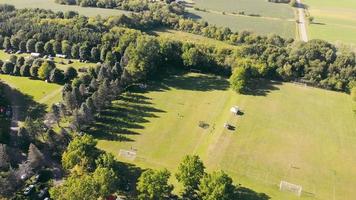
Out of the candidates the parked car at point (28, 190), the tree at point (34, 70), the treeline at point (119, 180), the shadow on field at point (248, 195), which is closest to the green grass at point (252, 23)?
the tree at point (34, 70)

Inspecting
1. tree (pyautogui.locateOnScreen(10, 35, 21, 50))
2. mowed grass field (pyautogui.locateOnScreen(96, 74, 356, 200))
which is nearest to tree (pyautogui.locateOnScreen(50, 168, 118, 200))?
mowed grass field (pyautogui.locateOnScreen(96, 74, 356, 200))

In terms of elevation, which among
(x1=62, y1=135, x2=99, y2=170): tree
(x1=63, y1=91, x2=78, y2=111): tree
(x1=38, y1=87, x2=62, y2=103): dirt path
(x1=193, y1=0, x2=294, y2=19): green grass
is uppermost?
(x1=193, y1=0, x2=294, y2=19): green grass

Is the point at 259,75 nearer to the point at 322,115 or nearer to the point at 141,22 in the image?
the point at 322,115

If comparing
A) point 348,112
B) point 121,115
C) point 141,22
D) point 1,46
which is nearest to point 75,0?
point 141,22

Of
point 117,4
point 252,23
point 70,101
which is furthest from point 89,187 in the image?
point 117,4

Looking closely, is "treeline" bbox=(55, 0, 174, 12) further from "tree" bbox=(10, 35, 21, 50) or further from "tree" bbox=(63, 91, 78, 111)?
"tree" bbox=(63, 91, 78, 111)
